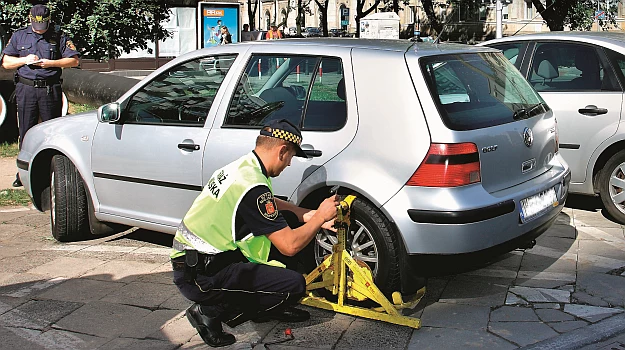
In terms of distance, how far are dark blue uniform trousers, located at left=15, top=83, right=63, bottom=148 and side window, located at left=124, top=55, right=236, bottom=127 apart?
272 centimetres

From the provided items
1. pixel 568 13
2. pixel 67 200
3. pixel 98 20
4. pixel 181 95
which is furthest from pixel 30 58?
pixel 568 13

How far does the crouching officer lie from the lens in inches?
159

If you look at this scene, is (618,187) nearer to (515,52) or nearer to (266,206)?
(515,52)

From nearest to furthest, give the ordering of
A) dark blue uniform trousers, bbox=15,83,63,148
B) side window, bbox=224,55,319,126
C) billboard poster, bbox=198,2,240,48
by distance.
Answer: side window, bbox=224,55,319,126
dark blue uniform trousers, bbox=15,83,63,148
billboard poster, bbox=198,2,240,48

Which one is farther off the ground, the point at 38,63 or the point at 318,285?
the point at 38,63

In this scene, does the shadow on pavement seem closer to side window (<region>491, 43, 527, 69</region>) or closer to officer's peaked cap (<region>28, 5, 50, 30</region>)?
side window (<region>491, 43, 527, 69</region>)

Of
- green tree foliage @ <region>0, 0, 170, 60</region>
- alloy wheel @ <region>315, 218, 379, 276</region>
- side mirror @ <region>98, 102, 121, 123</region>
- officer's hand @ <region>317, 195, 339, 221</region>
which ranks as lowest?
alloy wheel @ <region>315, 218, 379, 276</region>

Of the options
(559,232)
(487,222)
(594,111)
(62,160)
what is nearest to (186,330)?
(487,222)

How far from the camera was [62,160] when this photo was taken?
6250 millimetres

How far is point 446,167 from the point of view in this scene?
14.5 ft

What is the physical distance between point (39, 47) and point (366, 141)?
4.58m

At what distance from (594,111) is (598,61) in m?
0.48

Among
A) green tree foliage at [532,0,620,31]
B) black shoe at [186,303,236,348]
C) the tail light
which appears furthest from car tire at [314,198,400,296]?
green tree foliage at [532,0,620,31]

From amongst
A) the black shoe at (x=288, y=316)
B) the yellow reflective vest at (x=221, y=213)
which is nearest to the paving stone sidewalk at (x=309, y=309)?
the black shoe at (x=288, y=316)
